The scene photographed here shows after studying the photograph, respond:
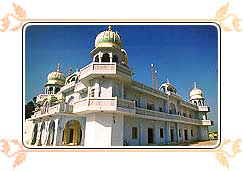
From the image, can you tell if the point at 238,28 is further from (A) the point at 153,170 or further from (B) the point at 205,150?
(A) the point at 153,170

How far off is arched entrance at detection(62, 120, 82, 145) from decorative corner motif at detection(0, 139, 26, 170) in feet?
6.02

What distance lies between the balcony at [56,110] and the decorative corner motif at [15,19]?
127 inches

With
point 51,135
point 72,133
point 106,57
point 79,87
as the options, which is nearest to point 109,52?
point 106,57

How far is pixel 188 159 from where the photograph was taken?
4.82 metres

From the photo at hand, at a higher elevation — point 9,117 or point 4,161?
point 9,117

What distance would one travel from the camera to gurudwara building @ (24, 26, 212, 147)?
629 cm

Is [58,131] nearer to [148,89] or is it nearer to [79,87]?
[79,87]

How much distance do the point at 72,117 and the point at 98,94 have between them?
4.24 feet

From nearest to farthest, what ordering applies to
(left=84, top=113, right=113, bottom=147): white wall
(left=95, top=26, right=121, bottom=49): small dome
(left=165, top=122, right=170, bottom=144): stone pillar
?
(left=84, top=113, right=113, bottom=147): white wall → (left=95, top=26, right=121, bottom=49): small dome → (left=165, top=122, right=170, bottom=144): stone pillar

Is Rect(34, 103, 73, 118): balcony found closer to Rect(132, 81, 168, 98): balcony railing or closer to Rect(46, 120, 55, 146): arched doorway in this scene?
Rect(46, 120, 55, 146): arched doorway

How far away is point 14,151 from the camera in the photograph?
4.71 meters

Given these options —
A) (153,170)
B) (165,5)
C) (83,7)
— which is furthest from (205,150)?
(83,7)

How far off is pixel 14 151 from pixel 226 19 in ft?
14.3

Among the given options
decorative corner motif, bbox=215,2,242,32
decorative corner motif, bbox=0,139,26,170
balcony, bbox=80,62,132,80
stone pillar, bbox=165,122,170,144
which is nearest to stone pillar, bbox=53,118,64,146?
balcony, bbox=80,62,132,80
